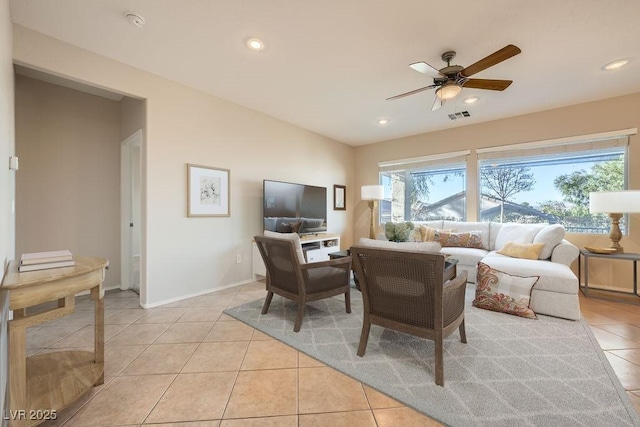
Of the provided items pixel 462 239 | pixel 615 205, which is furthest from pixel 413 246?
pixel 615 205

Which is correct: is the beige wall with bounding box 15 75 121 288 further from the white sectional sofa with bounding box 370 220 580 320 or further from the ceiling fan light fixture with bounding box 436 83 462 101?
the ceiling fan light fixture with bounding box 436 83 462 101

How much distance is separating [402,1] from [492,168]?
3578 millimetres

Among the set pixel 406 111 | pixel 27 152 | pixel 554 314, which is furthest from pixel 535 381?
pixel 27 152

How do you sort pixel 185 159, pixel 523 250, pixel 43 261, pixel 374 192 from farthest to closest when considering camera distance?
1. pixel 374 192
2. pixel 523 250
3. pixel 185 159
4. pixel 43 261

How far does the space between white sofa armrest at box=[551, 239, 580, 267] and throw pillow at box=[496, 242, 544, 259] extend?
0.16 m

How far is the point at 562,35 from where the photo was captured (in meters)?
2.20

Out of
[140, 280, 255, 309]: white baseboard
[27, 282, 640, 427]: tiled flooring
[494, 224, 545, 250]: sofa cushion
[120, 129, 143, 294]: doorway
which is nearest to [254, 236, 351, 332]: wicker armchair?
[27, 282, 640, 427]: tiled flooring

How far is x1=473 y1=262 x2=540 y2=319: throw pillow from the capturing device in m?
2.60

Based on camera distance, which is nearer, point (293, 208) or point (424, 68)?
point (424, 68)

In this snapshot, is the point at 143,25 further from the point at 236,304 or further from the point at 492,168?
the point at 492,168

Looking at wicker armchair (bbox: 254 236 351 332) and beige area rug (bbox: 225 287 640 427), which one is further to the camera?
wicker armchair (bbox: 254 236 351 332)

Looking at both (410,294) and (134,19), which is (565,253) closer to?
(410,294)

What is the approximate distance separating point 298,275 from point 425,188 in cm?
393

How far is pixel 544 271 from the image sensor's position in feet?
8.76
